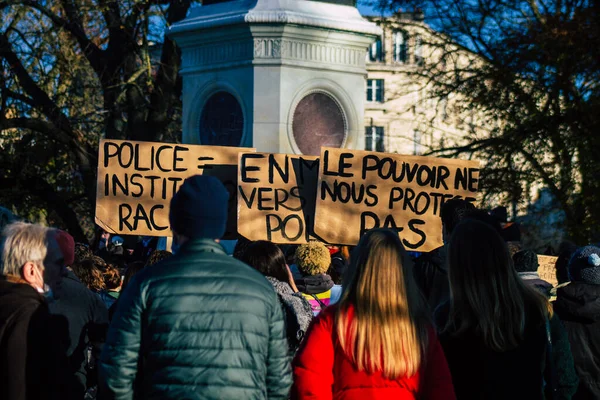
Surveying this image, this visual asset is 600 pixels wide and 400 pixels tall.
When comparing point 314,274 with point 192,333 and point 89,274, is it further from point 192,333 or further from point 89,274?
point 192,333

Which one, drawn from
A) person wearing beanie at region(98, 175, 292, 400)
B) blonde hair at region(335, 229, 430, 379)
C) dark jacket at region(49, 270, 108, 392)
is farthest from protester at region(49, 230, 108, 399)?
blonde hair at region(335, 229, 430, 379)

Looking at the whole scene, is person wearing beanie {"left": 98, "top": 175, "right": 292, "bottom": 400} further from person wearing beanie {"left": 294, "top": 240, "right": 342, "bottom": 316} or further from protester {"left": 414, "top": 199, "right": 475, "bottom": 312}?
person wearing beanie {"left": 294, "top": 240, "right": 342, "bottom": 316}

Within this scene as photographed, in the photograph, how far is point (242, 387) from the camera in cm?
328

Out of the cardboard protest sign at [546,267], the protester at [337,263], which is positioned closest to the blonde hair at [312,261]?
the protester at [337,263]

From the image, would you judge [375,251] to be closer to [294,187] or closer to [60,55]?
[294,187]

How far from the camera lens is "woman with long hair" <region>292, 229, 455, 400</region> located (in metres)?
3.59

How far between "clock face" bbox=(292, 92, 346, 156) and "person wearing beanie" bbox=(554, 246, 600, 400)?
4.18 meters

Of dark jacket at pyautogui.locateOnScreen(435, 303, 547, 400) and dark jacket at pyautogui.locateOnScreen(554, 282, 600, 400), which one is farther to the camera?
dark jacket at pyautogui.locateOnScreen(554, 282, 600, 400)

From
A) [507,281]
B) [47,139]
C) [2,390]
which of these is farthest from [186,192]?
[47,139]

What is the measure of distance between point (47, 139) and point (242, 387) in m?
14.9

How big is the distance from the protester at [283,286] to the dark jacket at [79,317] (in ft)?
2.54

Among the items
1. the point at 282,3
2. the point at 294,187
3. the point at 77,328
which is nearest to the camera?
the point at 77,328

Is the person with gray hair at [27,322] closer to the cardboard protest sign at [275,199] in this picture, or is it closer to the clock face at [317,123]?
the cardboard protest sign at [275,199]

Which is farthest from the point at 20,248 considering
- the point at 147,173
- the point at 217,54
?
the point at 217,54
